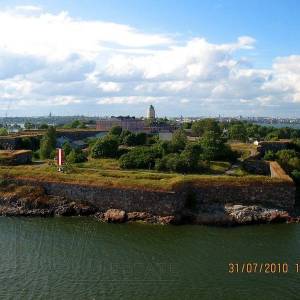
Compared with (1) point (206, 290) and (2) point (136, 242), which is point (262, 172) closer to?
(2) point (136, 242)

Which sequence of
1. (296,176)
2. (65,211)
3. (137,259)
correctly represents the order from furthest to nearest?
(296,176), (65,211), (137,259)

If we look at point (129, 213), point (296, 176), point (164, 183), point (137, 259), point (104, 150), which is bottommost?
point (137, 259)

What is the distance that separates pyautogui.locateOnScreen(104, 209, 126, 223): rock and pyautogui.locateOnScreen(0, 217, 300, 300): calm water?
623 mm

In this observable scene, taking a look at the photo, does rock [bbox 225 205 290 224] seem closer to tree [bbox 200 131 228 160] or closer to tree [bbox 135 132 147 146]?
tree [bbox 200 131 228 160]

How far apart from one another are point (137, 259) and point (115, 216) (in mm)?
5487

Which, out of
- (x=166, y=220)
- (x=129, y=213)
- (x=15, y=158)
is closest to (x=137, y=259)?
(x=166, y=220)

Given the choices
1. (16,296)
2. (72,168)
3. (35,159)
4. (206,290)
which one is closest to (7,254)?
(16,296)

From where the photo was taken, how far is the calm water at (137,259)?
1509 cm

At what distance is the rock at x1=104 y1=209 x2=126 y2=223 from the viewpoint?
22922 millimetres

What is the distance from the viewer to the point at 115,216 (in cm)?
2305

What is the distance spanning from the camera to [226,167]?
33062mm

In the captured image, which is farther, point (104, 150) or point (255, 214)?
point (104, 150)

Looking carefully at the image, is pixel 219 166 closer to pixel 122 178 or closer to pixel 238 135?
pixel 122 178

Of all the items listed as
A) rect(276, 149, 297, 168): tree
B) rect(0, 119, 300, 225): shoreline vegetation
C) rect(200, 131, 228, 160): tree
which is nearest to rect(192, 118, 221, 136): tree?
rect(200, 131, 228, 160): tree
